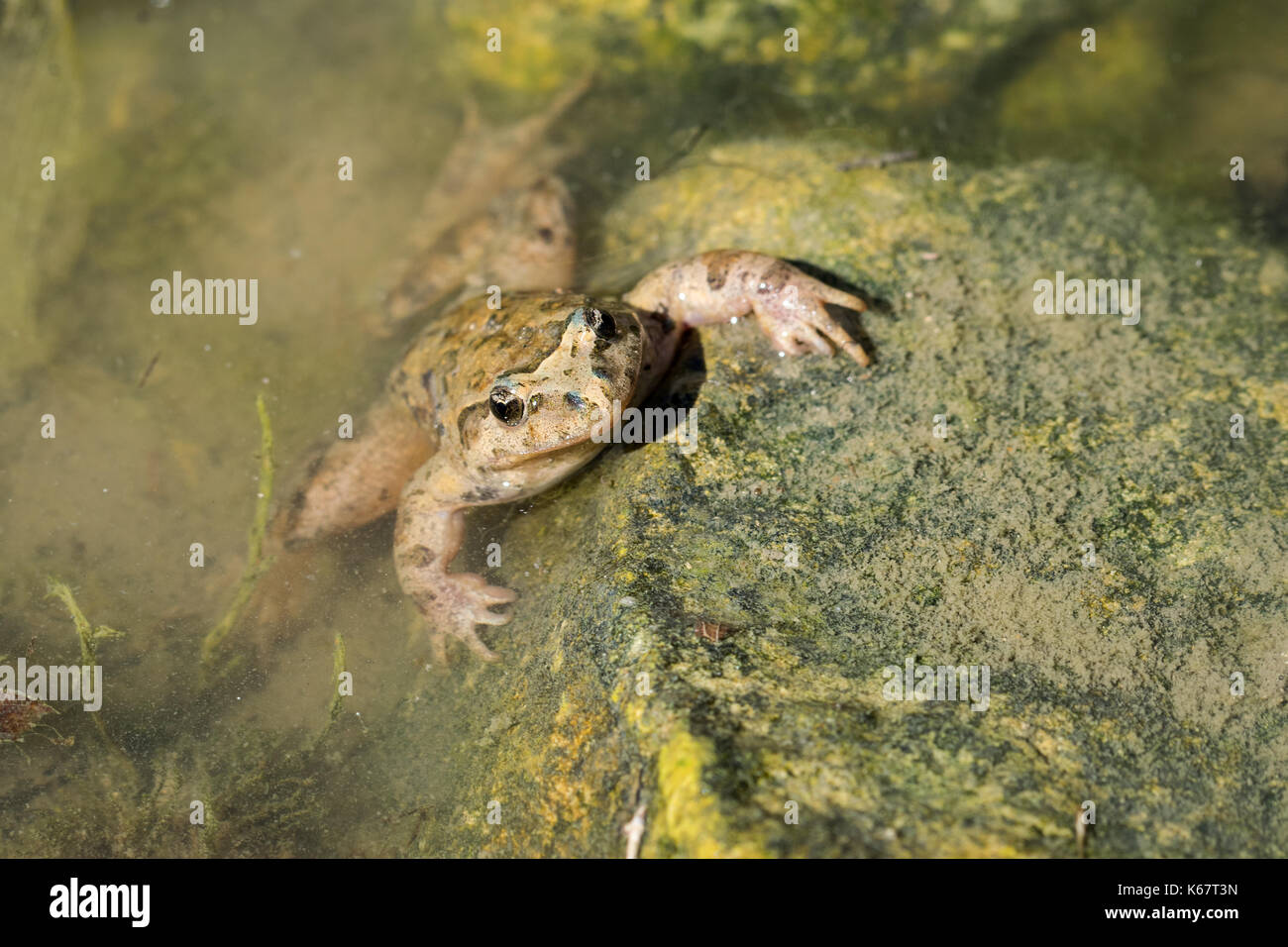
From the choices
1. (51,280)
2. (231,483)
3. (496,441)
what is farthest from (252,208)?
(496,441)

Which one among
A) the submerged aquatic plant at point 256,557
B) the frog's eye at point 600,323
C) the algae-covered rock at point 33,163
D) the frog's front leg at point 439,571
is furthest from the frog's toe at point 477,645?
the algae-covered rock at point 33,163

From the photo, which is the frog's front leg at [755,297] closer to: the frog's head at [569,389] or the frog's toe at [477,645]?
the frog's head at [569,389]

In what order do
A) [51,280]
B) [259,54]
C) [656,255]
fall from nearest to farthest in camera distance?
[656,255], [51,280], [259,54]

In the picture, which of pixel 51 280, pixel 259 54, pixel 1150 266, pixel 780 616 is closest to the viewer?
pixel 780 616

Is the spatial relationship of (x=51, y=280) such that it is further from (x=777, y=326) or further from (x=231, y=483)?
(x=777, y=326)

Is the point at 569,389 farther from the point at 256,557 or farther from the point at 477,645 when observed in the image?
the point at 256,557

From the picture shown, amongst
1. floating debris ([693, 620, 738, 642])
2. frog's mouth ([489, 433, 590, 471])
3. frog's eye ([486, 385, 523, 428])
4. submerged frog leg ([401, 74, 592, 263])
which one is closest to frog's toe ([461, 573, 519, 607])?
frog's mouth ([489, 433, 590, 471])
